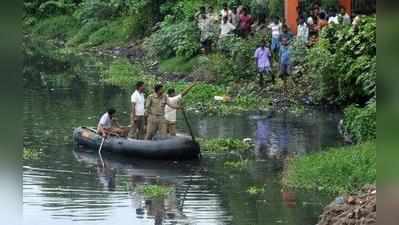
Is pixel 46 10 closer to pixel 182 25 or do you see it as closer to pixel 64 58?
pixel 64 58

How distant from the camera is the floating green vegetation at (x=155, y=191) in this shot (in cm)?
1463

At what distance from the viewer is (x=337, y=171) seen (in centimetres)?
1472

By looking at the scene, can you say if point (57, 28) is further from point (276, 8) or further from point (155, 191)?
point (155, 191)

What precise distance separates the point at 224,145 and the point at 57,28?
3219 cm

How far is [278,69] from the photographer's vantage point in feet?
88.3

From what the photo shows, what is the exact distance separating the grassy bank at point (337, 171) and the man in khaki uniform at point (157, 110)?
318cm

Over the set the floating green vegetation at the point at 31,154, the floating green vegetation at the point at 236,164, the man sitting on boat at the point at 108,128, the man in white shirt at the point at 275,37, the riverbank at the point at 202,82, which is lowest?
the floating green vegetation at the point at 236,164

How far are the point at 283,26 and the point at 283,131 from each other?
7700 mm

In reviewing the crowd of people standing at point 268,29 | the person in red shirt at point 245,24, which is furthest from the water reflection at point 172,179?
the person in red shirt at point 245,24

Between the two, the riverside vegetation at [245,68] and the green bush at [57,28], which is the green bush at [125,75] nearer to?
the riverside vegetation at [245,68]

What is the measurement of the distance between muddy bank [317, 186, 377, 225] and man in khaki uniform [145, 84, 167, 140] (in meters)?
7.27

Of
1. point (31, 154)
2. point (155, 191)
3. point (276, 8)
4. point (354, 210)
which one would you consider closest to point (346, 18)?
point (276, 8)

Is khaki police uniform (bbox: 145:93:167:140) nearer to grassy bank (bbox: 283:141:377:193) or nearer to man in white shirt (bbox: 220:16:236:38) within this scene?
grassy bank (bbox: 283:141:377:193)

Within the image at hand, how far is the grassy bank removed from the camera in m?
14.0
